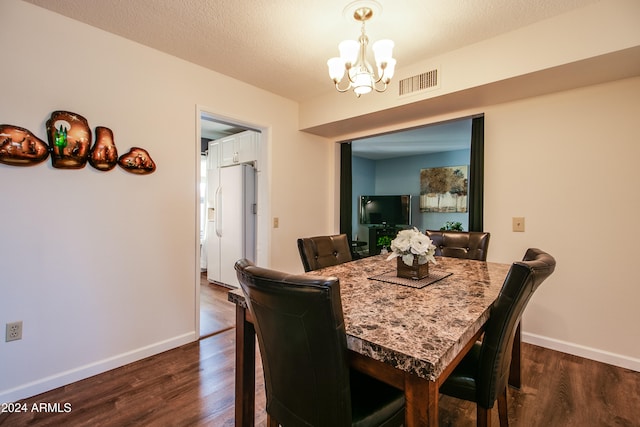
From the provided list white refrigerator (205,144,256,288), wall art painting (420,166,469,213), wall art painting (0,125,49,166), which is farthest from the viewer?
wall art painting (420,166,469,213)

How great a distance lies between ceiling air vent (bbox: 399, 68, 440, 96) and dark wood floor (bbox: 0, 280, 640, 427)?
2.31 meters

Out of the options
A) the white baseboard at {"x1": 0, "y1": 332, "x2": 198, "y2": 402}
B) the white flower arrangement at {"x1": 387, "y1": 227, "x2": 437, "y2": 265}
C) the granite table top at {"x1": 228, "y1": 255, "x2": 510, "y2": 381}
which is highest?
the white flower arrangement at {"x1": 387, "y1": 227, "x2": 437, "y2": 265}

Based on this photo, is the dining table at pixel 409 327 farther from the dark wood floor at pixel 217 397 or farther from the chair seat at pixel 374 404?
the dark wood floor at pixel 217 397

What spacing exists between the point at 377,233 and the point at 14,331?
18.4 ft

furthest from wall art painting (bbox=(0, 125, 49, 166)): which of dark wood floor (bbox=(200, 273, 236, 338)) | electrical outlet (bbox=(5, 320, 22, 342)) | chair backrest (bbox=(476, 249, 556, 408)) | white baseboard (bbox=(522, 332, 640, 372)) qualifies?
white baseboard (bbox=(522, 332, 640, 372))

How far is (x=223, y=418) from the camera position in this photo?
164 cm

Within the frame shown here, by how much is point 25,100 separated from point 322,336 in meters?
2.33

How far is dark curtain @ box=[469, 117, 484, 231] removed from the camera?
277cm

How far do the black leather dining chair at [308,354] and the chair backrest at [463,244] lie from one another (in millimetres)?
1601

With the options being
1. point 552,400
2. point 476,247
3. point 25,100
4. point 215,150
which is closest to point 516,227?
point 476,247

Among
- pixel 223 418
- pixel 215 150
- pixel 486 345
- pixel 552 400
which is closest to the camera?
pixel 486 345

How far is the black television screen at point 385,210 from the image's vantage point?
248 inches

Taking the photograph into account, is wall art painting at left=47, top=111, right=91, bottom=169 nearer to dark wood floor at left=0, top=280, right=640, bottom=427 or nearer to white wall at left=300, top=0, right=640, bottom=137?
dark wood floor at left=0, top=280, right=640, bottom=427

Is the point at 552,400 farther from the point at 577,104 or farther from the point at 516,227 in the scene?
the point at 577,104
